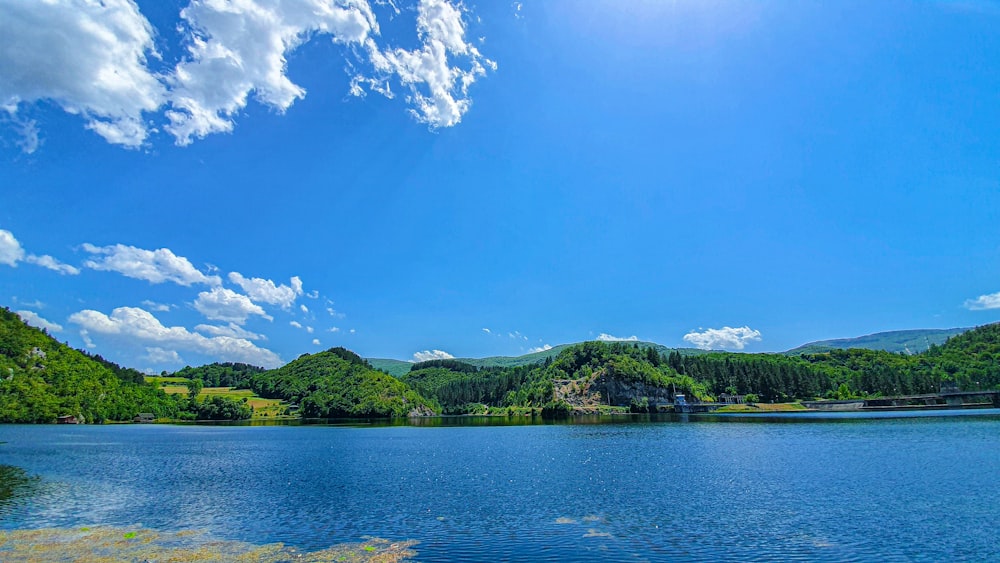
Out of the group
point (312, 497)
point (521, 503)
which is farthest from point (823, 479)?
point (312, 497)

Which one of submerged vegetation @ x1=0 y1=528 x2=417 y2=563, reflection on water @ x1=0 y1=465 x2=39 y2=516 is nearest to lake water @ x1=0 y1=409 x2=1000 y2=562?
reflection on water @ x1=0 y1=465 x2=39 y2=516

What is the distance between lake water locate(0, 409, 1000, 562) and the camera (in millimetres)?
29094

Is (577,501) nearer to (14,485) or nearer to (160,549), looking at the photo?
(160,549)

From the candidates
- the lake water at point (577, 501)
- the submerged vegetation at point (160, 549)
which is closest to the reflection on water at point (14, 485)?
the lake water at point (577, 501)

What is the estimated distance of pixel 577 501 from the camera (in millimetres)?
41938

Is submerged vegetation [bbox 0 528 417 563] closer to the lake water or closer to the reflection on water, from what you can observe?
the lake water

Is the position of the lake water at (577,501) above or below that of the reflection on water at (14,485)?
below

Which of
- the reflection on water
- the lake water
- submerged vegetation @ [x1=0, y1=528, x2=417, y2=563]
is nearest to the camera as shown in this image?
submerged vegetation @ [x1=0, y1=528, x2=417, y2=563]

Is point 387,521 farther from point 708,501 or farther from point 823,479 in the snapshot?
point 823,479

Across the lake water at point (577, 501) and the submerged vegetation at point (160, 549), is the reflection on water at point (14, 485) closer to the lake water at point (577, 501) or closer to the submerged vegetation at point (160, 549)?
the lake water at point (577, 501)

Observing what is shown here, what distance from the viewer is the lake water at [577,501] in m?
29.1

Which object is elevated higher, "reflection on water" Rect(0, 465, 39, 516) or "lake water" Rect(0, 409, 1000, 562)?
"reflection on water" Rect(0, 465, 39, 516)

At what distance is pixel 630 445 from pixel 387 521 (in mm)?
64193

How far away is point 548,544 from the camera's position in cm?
2941
